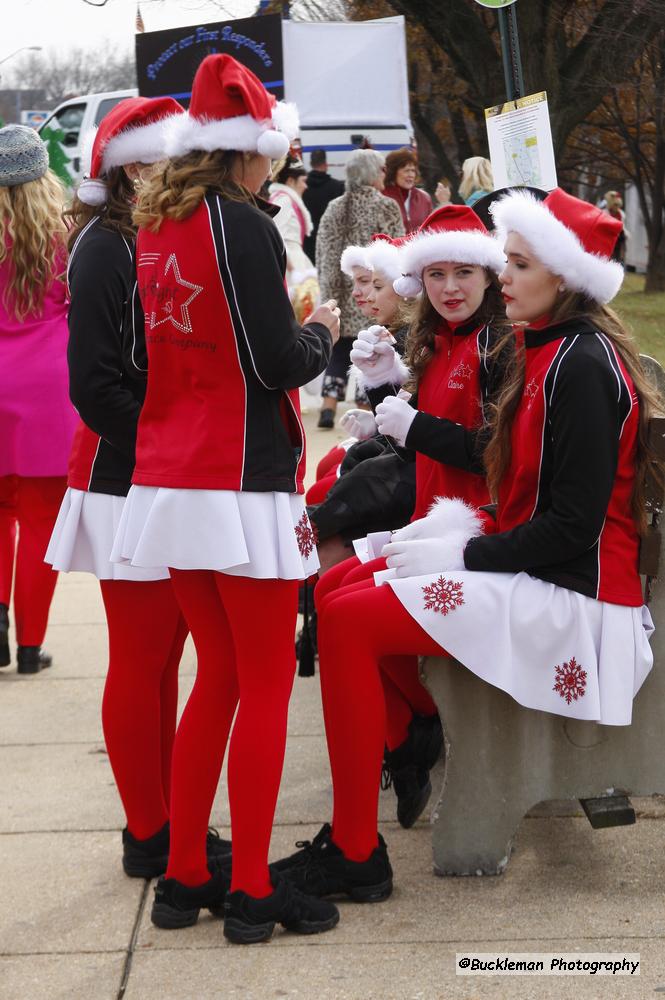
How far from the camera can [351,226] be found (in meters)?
9.62

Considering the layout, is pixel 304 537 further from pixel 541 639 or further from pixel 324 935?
pixel 324 935

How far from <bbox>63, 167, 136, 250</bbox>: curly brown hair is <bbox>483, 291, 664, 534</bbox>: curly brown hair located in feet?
3.43

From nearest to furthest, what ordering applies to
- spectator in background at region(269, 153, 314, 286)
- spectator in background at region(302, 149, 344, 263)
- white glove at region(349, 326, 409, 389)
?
1. white glove at region(349, 326, 409, 389)
2. spectator in background at region(269, 153, 314, 286)
3. spectator in background at region(302, 149, 344, 263)

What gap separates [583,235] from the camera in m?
3.20

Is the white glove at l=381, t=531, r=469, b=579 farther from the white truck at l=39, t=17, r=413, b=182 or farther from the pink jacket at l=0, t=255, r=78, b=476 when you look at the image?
the white truck at l=39, t=17, r=413, b=182

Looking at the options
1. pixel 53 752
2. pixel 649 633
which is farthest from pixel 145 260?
pixel 53 752

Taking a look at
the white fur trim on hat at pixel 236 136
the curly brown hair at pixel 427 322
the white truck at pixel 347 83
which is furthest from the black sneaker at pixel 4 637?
the white truck at pixel 347 83

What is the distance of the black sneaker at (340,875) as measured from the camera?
3258mm

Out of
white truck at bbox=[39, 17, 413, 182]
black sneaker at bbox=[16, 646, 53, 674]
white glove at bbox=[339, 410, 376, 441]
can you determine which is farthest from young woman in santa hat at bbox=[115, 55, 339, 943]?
white truck at bbox=[39, 17, 413, 182]

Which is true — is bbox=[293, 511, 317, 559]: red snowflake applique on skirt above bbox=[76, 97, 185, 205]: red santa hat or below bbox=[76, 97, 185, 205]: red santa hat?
below

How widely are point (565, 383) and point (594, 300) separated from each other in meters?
0.31

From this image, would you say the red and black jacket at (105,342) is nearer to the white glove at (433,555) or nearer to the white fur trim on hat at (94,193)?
the white fur trim on hat at (94,193)

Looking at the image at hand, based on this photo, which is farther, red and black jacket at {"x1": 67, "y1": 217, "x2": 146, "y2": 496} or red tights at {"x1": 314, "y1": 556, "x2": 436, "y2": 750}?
red tights at {"x1": 314, "y1": 556, "x2": 436, "y2": 750}

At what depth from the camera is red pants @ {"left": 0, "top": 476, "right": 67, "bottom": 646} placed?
17.2ft
